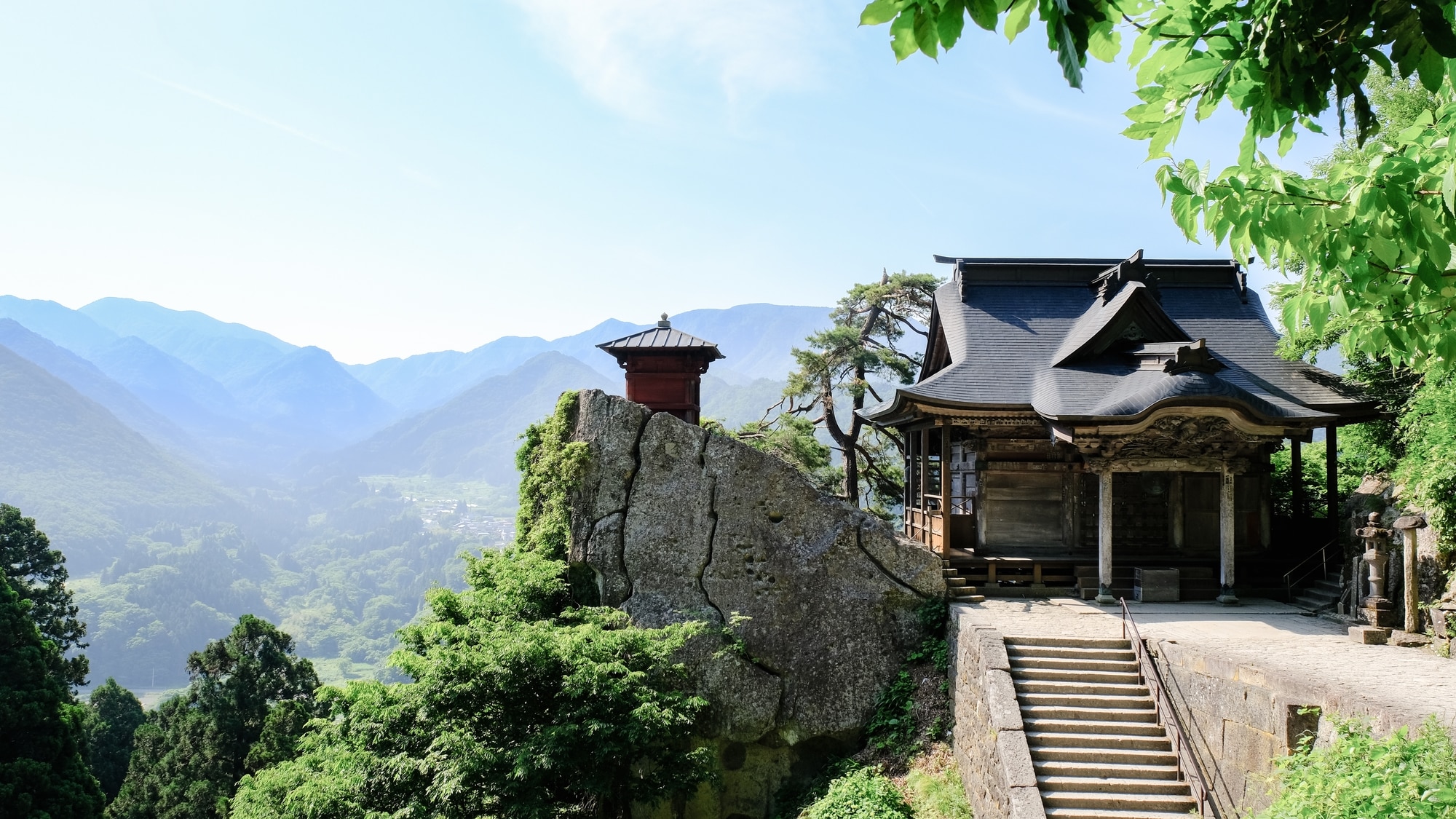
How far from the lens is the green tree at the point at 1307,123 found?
8.55 ft

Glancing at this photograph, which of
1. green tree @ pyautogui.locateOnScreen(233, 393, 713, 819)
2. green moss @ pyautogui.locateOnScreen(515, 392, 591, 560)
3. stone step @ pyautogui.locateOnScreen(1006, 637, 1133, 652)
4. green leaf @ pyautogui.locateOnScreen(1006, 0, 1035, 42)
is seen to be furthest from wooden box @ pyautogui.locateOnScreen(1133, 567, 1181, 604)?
green leaf @ pyautogui.locateOnScreen(1006, 0, 1035, 42)

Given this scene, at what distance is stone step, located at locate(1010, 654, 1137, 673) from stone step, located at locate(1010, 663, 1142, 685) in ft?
0.24

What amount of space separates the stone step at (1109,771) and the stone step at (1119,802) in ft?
0.85

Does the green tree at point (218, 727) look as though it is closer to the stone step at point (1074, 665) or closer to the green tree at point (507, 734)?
the green tree at point (507, 734)

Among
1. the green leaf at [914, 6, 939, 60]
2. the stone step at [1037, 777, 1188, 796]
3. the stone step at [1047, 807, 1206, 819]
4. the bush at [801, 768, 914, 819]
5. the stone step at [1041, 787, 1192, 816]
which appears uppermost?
the green leaf at [914, 6, 939, 60]

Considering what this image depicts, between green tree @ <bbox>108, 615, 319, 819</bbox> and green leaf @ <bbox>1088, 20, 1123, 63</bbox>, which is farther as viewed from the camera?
green tree @ <bbox>108, 615, 319, 819</bbox>

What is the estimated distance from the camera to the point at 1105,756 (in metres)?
9.59

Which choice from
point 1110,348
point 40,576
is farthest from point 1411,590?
point 40,576

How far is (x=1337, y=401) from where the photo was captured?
47.9ft

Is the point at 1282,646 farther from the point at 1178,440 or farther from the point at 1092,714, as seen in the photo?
the point at 1178,440

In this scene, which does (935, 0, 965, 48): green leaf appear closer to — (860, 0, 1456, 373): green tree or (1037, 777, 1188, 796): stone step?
(860, 0, 1456, 373): green tree

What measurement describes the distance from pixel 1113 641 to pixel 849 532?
4134 mm

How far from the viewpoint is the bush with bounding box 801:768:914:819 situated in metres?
10.8

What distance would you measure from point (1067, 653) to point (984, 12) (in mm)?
10544
